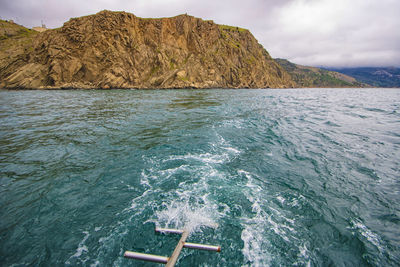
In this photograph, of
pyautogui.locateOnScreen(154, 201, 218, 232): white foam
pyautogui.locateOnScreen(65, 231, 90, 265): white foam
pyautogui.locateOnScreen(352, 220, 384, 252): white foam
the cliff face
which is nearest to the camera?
pyautogui.locateOnScreen(65, 231, 90, 265): white foam

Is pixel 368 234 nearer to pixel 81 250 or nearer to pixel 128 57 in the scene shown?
pixel 81 250

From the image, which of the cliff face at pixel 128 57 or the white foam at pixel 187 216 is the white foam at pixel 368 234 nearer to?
the white foam at pixel 187 216

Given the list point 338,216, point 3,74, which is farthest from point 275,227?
point 3,74

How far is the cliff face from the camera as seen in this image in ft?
225

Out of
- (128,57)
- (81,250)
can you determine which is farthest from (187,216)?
(128,57)

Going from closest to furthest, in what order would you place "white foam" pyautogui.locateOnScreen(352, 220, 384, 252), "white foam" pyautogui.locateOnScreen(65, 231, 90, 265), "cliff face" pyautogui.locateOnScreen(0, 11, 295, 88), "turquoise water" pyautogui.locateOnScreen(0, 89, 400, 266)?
"white foam" pyautogui.locateOnScreen(65, 231, 90, 265), "turquoise water" pyautogui.locateOnScreen(0, 89, 400, 266), "white foam" pyautogui.locateOnScreen(352, 220, 384, 252), "cliff face" pyautogui.locateOnScreen(0, 11, 295, 88)

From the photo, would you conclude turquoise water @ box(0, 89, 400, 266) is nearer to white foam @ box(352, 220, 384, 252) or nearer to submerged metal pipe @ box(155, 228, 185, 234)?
white foam @ box(352, 220, 384, 252)

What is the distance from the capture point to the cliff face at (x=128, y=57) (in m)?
68.6

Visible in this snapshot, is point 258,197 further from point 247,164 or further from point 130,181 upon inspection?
point 130,181

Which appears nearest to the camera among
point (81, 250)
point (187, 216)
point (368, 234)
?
point (81, 250)

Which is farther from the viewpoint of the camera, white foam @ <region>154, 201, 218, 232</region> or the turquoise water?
white foam @ <region>154, 201, 218, 232</region>

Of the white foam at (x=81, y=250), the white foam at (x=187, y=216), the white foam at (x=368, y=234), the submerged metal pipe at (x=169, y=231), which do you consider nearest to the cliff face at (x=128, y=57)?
the white foam at (x=81, y=250)

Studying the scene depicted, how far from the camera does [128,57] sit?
268 ft

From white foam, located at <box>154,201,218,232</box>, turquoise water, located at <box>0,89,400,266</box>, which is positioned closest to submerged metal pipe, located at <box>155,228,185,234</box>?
turquoise water, located at <box>0,89,400,266</box>
